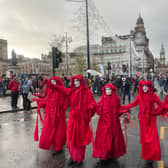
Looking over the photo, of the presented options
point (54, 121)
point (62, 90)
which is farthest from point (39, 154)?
point (62, 90)

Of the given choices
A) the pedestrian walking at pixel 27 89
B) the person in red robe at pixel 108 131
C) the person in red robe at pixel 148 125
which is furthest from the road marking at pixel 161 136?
the pedestrian walking at pixel 27 89

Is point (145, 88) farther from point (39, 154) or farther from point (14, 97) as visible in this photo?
point (14, 97)

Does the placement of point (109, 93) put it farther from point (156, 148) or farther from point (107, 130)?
point (156, 148)

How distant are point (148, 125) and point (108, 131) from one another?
2.80ft

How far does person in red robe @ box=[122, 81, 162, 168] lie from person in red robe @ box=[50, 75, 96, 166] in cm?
106

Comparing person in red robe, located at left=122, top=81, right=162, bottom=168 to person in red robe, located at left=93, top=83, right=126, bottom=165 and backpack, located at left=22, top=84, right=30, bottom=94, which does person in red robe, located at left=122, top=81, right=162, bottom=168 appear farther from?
backpack, located at left=22, top=84, right=30, bottom=94

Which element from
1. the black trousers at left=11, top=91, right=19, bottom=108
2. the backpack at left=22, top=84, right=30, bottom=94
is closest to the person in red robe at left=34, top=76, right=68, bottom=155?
the backpack at left=22, top=84, right=30, bottom=94

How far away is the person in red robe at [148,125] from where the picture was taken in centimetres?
412

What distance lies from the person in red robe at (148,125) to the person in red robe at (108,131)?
1.59 feet

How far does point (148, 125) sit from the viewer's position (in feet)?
14.0

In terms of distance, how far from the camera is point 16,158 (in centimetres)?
466

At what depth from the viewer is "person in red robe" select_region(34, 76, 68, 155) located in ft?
15.6

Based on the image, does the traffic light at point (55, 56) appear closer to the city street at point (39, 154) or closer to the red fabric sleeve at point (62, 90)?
the city street at point (39, 154)

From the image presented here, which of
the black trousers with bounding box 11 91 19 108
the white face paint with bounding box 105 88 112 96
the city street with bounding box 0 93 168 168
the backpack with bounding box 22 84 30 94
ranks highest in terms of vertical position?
the white face paint with bounding box 105 88 112 96
